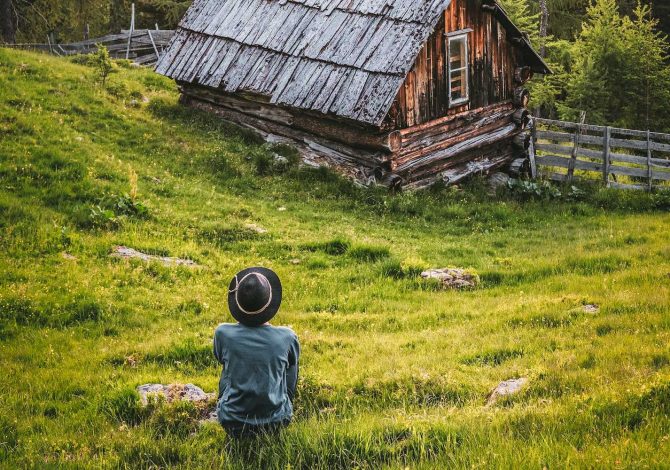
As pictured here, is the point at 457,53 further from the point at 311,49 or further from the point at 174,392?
the point at 174,392

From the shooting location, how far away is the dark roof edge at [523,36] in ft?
60.4

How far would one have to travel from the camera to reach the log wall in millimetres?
16631

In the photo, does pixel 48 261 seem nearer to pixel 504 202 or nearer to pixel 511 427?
pixel 511 427

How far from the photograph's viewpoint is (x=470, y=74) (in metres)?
18.5

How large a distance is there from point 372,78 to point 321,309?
7.70 meters

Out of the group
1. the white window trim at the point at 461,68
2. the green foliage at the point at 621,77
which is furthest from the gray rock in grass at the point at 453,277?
the green foliage at the point at 621,77

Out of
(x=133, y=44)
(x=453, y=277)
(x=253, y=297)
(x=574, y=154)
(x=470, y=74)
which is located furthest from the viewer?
Result: (x=133, y=44)

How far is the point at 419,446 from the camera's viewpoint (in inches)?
203

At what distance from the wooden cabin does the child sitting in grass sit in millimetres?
10533

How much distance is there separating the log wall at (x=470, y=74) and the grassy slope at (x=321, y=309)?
88.3 inches

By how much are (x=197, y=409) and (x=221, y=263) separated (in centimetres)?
524

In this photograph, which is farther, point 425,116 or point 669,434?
point 425,116

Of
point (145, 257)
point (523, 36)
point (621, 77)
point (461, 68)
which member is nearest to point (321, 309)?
point (145, 257)

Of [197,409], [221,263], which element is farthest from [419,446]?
[221,263]
